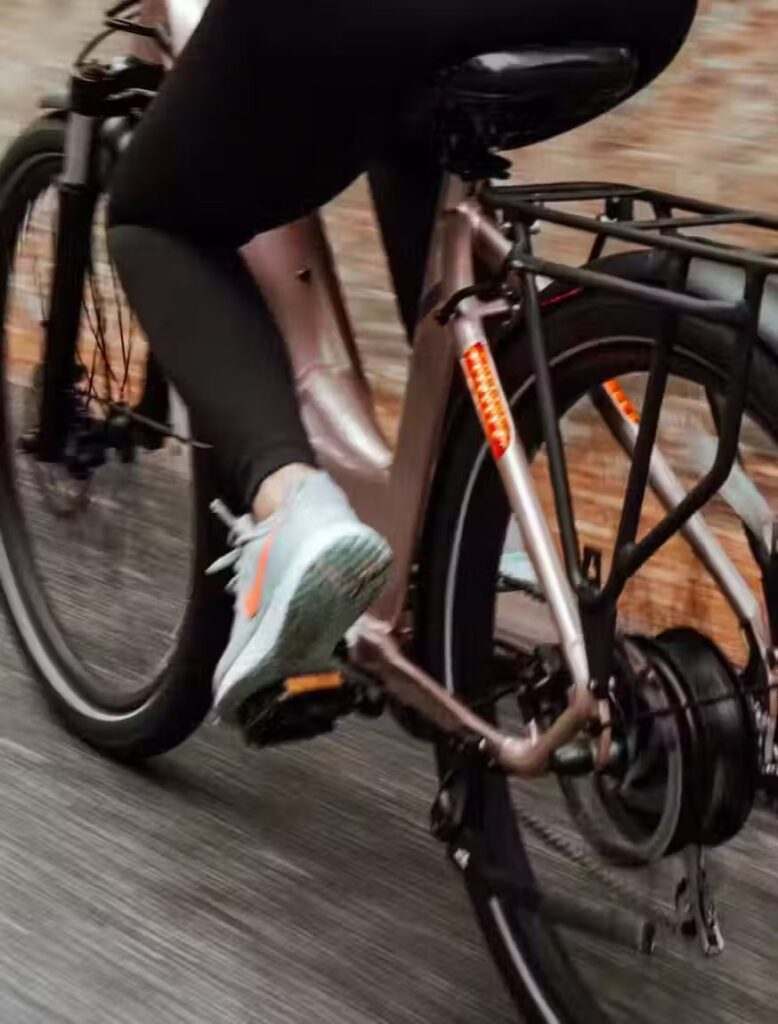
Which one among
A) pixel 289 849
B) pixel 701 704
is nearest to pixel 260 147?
pixel 701 704

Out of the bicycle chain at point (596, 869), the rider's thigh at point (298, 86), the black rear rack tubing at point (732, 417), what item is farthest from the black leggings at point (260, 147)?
the bicycle chain at point (596, 869)

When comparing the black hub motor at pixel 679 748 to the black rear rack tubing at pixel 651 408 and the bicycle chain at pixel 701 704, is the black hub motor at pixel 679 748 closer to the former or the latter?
the bicycle chain at pixel 701 704

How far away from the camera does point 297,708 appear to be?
1570 millimetres

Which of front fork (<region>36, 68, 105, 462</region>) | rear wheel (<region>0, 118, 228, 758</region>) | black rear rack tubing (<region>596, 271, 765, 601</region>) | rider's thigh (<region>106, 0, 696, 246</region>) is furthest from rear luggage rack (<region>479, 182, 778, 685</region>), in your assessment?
front fork (<region>36, 68, 105, 462</region>)

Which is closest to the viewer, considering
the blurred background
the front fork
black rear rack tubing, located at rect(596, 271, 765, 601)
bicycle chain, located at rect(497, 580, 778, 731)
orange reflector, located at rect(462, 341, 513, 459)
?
black rear rack tubing, located at rect(596, 271, 765, 601)

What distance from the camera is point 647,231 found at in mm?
1296

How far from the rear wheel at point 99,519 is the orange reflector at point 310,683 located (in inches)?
15.2

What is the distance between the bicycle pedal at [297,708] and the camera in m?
1.54

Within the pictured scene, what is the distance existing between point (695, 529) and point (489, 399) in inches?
8.6

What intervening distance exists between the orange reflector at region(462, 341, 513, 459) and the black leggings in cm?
17

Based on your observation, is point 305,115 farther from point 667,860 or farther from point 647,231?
point 667,860

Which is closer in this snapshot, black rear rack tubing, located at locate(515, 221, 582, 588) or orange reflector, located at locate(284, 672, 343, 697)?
black rear rack tubing, located at locate(515, 221, 582, 588)

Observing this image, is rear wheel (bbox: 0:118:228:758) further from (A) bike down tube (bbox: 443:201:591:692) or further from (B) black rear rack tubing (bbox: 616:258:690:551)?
(B) black rear rack tubing (bbox: 616:258:690:551)

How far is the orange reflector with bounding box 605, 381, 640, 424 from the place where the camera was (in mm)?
1481
